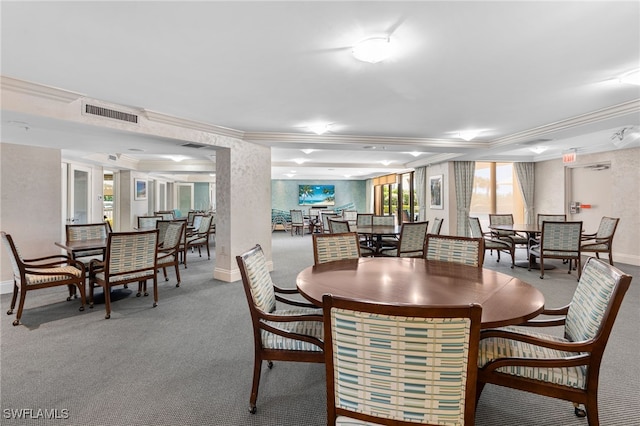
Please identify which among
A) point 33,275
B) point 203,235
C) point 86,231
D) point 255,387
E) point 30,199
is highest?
point 30,199

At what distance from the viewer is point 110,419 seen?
1736 millimetres

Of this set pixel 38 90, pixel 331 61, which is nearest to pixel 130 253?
pixel 38 90

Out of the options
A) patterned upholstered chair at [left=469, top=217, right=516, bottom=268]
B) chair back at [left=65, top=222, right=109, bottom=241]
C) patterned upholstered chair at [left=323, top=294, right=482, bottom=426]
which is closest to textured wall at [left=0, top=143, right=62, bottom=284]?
chair back at [left=65, top=222, right=109, bottom=241]

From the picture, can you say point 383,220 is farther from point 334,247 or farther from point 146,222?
point 146,222

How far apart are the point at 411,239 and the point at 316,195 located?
9.73 meters

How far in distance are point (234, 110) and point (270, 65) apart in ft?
4.40

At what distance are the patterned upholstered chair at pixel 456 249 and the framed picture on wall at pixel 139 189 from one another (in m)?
8.46

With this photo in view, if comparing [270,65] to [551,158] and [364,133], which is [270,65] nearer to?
[364,133]

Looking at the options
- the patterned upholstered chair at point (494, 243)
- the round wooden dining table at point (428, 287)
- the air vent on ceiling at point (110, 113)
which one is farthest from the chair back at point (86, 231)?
the patterned upholstered chair at point (494, 243)

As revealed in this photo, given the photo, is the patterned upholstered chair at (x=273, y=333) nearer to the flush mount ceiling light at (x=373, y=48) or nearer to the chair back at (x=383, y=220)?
the flush mount ceiling light at (x=373, y=48)

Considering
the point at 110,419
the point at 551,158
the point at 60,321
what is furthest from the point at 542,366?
the point at 551,158

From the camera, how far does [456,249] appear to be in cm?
275

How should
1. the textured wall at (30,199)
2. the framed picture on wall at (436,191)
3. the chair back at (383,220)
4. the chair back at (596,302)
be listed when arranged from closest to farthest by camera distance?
the chair back at (596,302) < the textured wall at (30,199) < the chair back at (383,220) < the framed picture on wall at (436,191)

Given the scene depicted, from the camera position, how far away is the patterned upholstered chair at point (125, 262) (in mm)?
3225
